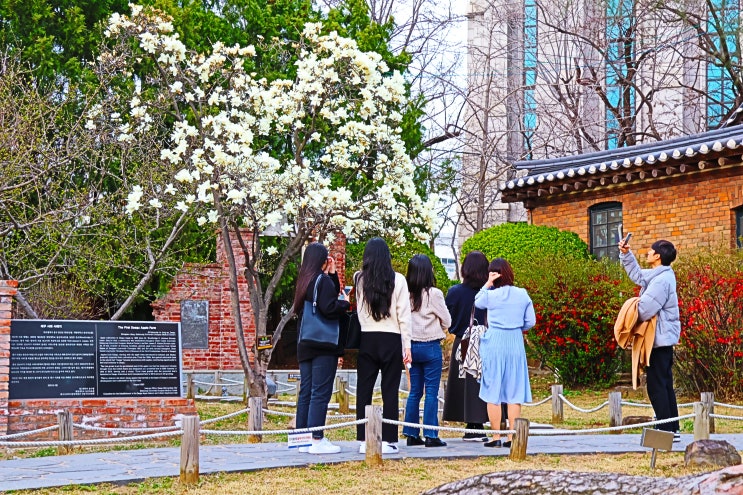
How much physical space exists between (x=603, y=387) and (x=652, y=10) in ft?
36.7

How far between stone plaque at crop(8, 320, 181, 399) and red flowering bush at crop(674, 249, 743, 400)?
780cm

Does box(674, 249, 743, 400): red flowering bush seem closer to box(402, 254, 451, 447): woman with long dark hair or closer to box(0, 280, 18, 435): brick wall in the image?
box(402, 254, 451, 447): woman with long dark hair

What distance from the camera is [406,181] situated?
48.4 feet

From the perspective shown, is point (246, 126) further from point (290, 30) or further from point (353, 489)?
point (290, 30)

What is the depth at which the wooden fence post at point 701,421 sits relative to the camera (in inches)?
391

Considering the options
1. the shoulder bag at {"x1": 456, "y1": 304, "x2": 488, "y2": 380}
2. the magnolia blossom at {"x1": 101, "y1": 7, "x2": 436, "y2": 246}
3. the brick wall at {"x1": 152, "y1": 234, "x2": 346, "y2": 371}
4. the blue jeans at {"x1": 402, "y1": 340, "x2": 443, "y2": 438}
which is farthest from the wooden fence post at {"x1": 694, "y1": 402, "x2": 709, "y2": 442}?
the brick wall at {"x1": 152, "y1": 234, "x2": 346, "y2": 371}

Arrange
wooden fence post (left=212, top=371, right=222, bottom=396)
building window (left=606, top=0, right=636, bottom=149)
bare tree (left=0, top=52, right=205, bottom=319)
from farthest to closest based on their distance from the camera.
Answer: building window (left=606, top=0, right=636, bottom=149), wooden fence post (left=212, top=371, right=222, bottom=396), bare tree (left=0, top=52, right=205, bottom=319)

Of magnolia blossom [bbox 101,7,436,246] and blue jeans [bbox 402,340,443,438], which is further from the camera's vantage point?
magnolia blossom [bbox 101,7,436,246]

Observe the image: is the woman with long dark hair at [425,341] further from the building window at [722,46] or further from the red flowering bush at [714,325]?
the building window at [722,46]

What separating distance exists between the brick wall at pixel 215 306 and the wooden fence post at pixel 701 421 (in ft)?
45.2

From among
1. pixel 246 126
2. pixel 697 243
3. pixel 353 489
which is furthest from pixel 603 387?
pixel 353 489

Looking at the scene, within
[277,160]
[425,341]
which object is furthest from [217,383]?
[425,341]

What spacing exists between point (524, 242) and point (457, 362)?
36.0ft

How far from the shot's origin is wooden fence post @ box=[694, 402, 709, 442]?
9938 mm
